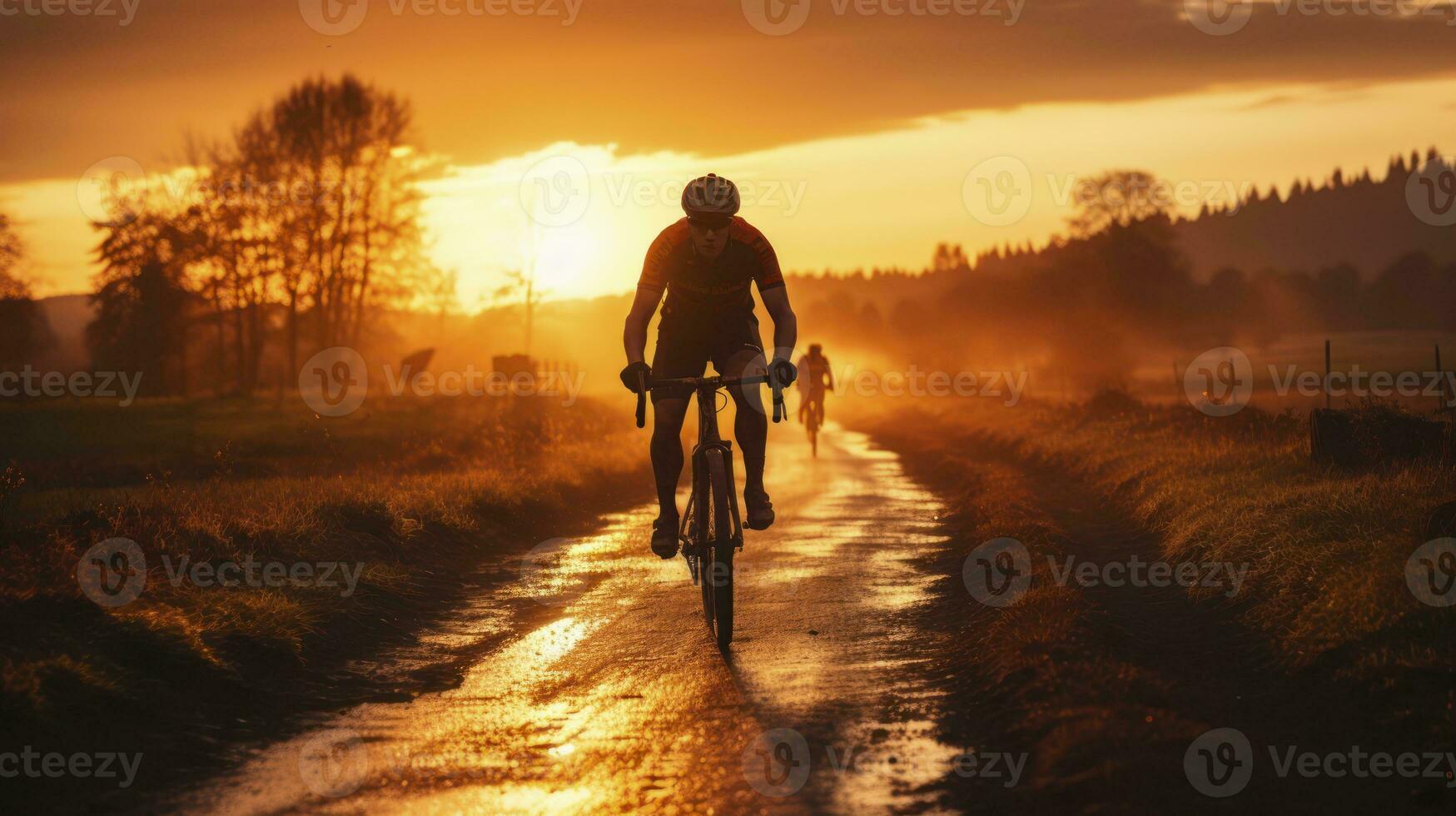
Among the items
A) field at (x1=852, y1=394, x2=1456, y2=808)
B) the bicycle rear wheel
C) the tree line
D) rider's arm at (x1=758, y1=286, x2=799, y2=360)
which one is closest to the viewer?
field at (x1=852, y1=394, x2=1456, y2=808)

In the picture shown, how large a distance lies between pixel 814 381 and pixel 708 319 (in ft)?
57.0

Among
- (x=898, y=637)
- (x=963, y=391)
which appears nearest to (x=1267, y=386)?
(x=963, y=391)

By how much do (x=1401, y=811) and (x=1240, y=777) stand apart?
0.59 m

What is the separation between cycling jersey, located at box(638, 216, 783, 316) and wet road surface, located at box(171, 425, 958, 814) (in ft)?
7.63

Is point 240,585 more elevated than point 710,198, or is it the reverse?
point 710,198

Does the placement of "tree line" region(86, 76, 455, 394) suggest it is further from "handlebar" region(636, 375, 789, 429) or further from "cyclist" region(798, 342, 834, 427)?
"handlebar" region(636, 375, 789, 429)

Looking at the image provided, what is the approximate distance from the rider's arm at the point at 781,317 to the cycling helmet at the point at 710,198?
0.61 meters

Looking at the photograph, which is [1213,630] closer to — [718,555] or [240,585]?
[718,555]

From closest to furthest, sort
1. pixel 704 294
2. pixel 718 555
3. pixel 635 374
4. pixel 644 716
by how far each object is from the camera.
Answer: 1. pixel 644 716
2. pixel 635 374
3. pixel 718 555
4. pixel 704 294

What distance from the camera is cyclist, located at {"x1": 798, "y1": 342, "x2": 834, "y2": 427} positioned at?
1004 inches

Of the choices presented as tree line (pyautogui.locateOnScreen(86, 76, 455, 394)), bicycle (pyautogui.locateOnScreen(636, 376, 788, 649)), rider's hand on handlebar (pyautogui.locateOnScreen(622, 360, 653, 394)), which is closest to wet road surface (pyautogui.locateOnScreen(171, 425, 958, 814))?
bicycle (pyautogui.locateOnScreen(636, 376, 788, 649))

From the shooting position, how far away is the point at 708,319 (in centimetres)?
823

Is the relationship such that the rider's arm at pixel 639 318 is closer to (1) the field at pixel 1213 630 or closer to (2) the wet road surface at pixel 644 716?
(2) the wet road surface at pixel 644 716

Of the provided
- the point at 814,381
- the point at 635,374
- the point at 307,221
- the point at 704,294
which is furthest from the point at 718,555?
the point at 307,221
